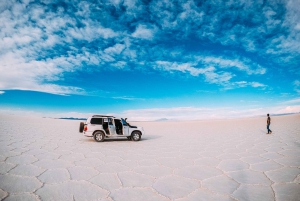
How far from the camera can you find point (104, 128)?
33.4ft

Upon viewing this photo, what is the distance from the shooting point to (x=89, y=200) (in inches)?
123

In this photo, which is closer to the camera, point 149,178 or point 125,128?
point 149,178

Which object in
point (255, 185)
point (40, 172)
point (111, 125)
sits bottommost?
point (40, 172)

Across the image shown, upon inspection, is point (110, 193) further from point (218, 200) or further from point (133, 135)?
point (133, 135)

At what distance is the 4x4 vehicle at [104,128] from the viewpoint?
9898 mm

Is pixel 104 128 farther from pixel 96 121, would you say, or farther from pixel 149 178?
pixel 149 178

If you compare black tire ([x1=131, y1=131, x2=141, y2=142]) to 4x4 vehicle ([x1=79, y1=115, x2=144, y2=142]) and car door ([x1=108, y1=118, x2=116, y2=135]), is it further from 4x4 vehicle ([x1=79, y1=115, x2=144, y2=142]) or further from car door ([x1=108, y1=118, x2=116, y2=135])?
car door ([x1=108, y1=118, x2=116, y2=135])

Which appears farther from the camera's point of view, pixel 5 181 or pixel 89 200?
pixel 5 181

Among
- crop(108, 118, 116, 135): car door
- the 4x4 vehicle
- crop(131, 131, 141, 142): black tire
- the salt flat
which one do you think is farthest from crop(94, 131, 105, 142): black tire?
the salt flat

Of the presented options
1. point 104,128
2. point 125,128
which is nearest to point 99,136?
point 104,128

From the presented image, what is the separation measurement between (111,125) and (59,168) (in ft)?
17.7

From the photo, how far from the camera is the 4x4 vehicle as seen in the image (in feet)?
32.5

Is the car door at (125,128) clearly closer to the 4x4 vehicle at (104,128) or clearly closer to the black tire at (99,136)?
the 4x4 vehicle at (104,128)

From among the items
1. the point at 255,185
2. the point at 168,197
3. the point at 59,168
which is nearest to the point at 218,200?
the point at 168,197
